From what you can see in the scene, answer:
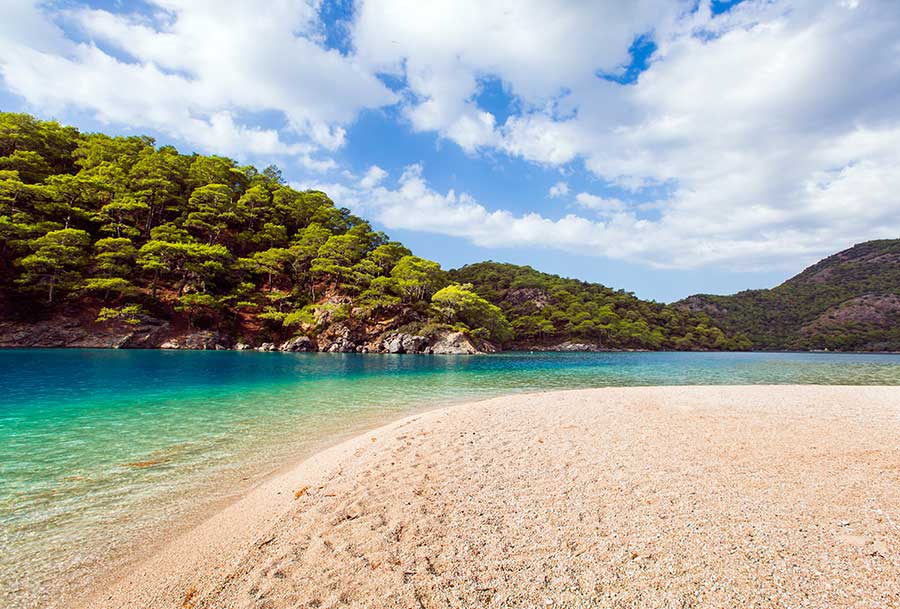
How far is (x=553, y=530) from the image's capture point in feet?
13.5

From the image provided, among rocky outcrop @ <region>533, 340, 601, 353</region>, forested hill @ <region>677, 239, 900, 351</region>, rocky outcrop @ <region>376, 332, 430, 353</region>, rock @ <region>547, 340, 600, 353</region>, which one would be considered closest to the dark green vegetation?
rocky outcrop @ <region>376, 332, 430, 353</region>

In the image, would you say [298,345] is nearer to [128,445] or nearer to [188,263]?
[188,263]

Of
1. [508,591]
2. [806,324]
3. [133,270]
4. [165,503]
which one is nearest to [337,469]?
[165,503]

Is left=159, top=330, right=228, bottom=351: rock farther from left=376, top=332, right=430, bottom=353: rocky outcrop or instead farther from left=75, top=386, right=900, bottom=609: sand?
left=75, top=386, right=900, bottom=609: sand

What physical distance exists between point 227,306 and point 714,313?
151 metres

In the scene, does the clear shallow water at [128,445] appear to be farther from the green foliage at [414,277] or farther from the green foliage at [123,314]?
the green foliage at [414,277]

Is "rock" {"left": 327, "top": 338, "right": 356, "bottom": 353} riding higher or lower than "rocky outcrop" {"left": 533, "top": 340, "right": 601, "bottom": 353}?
higher

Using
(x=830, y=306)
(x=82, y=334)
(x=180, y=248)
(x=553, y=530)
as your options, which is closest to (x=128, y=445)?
(x=553, y=530)

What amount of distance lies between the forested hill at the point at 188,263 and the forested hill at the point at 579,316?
1788cm

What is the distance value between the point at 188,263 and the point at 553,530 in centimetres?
6095

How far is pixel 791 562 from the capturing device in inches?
134

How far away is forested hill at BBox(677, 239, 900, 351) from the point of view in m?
102

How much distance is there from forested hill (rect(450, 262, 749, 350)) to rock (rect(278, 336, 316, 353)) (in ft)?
174

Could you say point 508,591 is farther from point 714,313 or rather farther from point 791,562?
point 714,313
